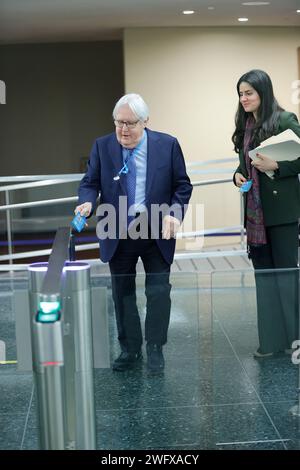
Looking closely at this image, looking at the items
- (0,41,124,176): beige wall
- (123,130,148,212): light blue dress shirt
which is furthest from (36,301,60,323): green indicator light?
(0,41,124,176): beige wall

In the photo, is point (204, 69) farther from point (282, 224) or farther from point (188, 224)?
point (282, 224)

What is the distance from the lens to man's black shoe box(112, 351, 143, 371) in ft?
9.23

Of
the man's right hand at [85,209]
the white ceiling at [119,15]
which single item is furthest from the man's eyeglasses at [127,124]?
the white ceiling at [119,15]

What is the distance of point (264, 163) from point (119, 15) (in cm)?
399

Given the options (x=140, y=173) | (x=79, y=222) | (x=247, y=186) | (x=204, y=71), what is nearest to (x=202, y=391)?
(x=79, y=222)

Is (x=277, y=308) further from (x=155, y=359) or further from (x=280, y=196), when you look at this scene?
(x=280, y=196)

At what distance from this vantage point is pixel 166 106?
7973 mm

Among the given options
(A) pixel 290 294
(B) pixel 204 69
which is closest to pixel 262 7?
(B) pixel 204 69

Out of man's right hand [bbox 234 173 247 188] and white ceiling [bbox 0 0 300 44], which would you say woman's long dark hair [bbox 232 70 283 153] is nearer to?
man's right hand [bbox 234 173 247 188]

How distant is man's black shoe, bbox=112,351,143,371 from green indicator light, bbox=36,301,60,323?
1190 millimetres

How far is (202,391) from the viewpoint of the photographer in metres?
2.94

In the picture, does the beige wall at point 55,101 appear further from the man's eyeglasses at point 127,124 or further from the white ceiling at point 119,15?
the man's eyeglasses at point 127,124

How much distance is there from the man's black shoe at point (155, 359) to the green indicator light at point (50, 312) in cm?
123

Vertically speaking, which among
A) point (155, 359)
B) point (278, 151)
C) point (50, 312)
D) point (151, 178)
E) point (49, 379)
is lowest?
point (155, 359)
